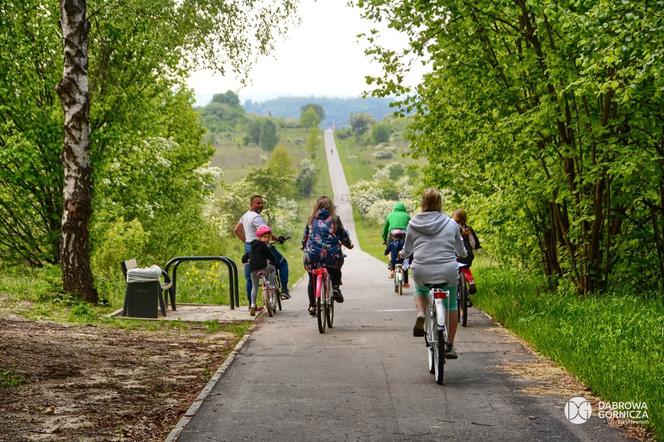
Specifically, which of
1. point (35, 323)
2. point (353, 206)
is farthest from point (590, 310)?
point (353, 206)

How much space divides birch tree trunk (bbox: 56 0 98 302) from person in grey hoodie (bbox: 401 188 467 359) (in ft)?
26.7

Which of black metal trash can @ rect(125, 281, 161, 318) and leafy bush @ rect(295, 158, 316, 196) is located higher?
leafy bush @ rect(295, 158, 316, 196)

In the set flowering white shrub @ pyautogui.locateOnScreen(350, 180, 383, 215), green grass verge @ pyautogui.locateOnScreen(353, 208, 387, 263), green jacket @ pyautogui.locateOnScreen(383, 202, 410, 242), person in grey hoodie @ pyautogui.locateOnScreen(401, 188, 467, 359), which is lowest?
person in grey hoodie @ pyautogui.locateOnScreen(401, 188, 467, 359)

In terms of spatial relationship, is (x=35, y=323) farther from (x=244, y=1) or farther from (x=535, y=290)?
(x=535, y=290)

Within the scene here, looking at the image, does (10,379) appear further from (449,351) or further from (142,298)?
(142,298)

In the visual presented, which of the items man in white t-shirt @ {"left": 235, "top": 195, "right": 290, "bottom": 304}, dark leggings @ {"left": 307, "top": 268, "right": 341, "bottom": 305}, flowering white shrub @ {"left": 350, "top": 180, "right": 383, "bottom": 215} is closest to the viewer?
dark leggings @ {"left": 307, "top": 268, "right": 341, "bottom": 305}

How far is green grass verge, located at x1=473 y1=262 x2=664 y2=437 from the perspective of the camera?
716cm

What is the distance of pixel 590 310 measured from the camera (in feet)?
39.5

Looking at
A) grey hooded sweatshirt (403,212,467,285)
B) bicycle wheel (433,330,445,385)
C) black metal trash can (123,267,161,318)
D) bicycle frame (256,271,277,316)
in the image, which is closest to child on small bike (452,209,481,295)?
bicycle frame (256,271,277,316)

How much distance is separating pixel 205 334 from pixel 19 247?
13.9m

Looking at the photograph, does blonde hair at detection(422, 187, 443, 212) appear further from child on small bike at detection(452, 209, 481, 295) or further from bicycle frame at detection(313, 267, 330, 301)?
child on small bike at detection(452, 209, 481, 295)

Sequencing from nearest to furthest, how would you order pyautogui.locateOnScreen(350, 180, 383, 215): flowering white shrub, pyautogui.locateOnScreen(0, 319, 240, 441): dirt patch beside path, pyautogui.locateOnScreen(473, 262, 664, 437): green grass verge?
pyautogui.locateOnScreen(0, 319, 240, 441): dirt patch beside path → pyautogui.locateOnScreen(473, 262, 664, 437): green grass verge → pyautogui.locateOnScreen(350, 180, 383, 215): flowering white shrub

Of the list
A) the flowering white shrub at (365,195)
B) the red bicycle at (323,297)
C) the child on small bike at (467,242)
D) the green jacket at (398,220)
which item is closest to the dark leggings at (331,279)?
the red bicycle at (323,297)

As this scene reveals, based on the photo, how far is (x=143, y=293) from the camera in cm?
1390
